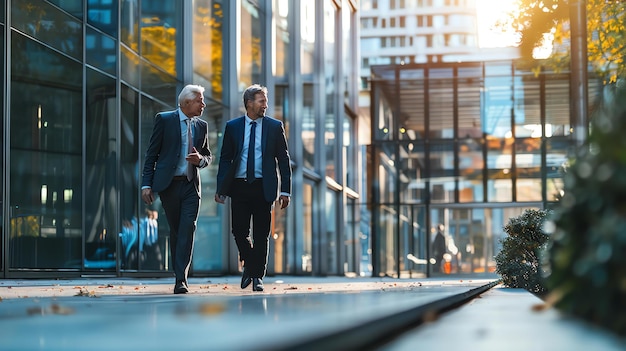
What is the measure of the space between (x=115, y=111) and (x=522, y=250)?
8.09 metres

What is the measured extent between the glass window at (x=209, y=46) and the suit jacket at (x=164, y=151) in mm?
10689

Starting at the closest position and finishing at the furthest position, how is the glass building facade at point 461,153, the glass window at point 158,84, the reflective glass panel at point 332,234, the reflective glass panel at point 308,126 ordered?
the glass window at point 158,84
the reflective glass panel at point 308,126
the reflective glass panel at point 332,234
the glass building facade at point 461,153

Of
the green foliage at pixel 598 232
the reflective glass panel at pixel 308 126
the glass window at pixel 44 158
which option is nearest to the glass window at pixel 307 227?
the reflective glass panel at pixel 308 126

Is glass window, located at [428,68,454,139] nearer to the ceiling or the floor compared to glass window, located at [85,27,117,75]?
nearer to the ceiling

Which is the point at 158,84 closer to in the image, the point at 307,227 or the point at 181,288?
the point at 181,288

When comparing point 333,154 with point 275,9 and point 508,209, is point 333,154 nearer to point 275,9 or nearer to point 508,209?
Answer: point 508,209

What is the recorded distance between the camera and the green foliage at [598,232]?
3.48 m

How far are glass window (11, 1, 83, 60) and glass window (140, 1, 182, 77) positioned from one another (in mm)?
2313

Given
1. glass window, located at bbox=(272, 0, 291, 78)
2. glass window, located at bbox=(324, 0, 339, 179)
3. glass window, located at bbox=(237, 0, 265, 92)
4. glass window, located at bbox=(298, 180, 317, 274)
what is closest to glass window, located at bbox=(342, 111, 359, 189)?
glass window, located at bbox=(324, 0, 339, 179)

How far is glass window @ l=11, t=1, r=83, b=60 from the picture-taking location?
14.5 meters

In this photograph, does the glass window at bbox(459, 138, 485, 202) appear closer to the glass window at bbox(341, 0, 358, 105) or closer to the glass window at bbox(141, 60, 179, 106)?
the glass window at bbox(341, 0, 358, 105)

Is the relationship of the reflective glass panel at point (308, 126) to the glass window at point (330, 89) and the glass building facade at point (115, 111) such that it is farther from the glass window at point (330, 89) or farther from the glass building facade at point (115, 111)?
the glass building facade at point (115, 111)

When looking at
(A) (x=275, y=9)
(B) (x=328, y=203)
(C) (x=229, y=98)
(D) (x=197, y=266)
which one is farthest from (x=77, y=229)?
(B) (x=328, y=203)

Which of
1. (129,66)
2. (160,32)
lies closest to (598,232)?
(129,66)
